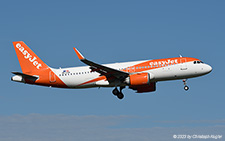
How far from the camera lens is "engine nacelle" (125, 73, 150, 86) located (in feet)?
148

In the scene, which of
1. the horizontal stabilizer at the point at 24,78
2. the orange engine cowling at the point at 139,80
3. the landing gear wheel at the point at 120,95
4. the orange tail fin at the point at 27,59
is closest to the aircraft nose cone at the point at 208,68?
the orange engine cowling at the point at 139,80

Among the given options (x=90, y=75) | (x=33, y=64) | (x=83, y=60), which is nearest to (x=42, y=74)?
(x=33, y=64)

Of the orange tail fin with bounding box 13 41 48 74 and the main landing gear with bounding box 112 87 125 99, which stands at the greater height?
the orange tail fin with bounding box 13 41 48 74

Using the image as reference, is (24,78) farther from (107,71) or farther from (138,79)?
(138,79)

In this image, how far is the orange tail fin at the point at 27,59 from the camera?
50.2 metres

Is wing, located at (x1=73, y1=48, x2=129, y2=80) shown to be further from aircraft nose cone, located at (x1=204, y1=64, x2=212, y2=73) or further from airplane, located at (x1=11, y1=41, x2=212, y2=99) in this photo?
aircraft nose cone, located at (x1=204, y1=64, x2=212, y2=73)

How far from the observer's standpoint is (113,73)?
→ 45906 mm

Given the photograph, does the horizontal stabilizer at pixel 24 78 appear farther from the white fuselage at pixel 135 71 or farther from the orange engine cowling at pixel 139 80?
the orange engine cowling at pixel 139 80

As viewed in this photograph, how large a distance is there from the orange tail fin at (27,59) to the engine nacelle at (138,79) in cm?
1078

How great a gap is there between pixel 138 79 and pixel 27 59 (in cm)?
1466

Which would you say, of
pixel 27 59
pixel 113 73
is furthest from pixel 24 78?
pixel 113 73

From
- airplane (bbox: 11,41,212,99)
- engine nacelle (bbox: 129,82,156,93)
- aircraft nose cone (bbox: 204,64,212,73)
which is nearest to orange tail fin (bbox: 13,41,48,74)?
airplane (bbox: 11,41,212,99)

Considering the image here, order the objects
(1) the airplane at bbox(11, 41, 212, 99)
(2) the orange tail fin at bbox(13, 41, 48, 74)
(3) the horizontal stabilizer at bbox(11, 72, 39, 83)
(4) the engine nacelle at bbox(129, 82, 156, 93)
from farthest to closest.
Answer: (2) the orange tail fin at bbox(13, 41, 48, 74) < (4) the engine nacelle at bbox(129, 82, 156, 93) < (3) the horizontal stabilizer at bbox(11, 72, 39, 83) < (1) the airplane at bbox(11, 41, 212, 99)

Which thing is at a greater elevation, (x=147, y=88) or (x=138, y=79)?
(x=138, y=79)
